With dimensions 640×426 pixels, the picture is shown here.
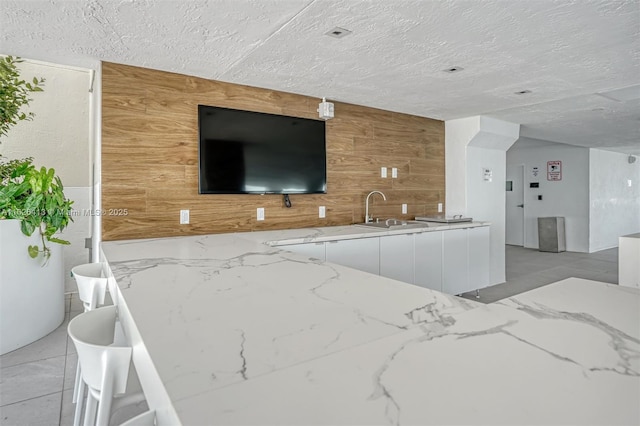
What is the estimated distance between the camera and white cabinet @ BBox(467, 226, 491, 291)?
4.20 m

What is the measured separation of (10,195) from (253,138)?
182 centimetres

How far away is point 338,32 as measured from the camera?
6.97 feet

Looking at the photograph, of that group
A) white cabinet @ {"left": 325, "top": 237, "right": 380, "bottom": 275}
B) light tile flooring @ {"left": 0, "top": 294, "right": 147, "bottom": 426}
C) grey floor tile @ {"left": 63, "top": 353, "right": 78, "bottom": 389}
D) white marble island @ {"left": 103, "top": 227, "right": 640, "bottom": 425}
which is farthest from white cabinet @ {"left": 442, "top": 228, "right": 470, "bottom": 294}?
grey floor tile @ {"left": 63, "top": 353, "right": 78, "bottom": 389}

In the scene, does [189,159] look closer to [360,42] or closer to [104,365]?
[360,42]

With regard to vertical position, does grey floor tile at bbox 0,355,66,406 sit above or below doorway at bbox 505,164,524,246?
below

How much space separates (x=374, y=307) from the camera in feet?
3.47

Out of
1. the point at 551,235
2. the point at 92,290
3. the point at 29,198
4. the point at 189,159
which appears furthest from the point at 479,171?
the point at 29,198

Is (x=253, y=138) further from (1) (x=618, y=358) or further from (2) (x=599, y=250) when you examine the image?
(2) (x=599, y=250)

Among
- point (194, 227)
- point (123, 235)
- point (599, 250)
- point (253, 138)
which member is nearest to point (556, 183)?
point (599, 250)

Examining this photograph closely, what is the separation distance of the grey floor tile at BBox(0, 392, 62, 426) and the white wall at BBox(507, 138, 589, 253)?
333 inches

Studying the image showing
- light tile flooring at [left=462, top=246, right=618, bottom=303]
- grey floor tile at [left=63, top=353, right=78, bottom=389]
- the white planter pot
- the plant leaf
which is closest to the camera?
grey floor tile at [left=63, top=353, right=78, bottom=389]

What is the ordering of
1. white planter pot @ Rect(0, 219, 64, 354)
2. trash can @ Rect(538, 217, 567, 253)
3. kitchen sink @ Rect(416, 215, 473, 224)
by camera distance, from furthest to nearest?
trash can @ Rect(538, 217, 567, 253) < kitchen sink @ Rect(416, 215, 473, 224) < white planter pot @ Rect(0, 219, 64, 354)

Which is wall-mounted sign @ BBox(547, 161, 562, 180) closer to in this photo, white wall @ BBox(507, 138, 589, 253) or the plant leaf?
white wall @ BBox(507, 138, 589, 253)

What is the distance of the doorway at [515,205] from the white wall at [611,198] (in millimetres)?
1297
